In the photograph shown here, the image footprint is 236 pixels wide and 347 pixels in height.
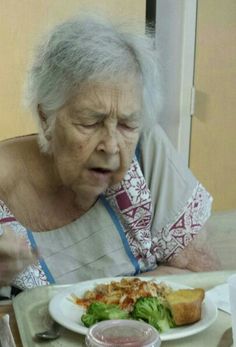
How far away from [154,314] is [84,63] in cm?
63

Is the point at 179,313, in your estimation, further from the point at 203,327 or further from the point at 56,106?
the point at 56,106

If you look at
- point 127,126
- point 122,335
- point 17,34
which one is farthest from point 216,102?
point 122,335

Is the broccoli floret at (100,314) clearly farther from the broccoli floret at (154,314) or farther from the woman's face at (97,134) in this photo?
the woman's face at (97,134)

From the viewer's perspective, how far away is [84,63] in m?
1.44

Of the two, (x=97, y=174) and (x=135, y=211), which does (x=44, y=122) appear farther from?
(x=135, y=211)

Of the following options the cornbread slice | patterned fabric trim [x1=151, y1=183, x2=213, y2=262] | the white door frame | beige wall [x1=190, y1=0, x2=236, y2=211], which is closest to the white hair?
patterned fabric trim [x1=151, y1=183, x2=213, y2=262]

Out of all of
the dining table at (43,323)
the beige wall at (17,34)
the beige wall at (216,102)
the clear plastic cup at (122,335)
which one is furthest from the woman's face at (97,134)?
the beige wall at (216,102)

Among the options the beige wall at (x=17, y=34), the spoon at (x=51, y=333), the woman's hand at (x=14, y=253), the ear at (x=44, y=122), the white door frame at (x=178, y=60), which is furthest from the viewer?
the white door frame at (x=178, y=60)

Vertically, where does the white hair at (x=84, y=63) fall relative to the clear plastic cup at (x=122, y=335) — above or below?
above

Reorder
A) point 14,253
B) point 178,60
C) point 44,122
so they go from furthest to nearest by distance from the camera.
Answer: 1. point 178,60
2. point 44,122
3. point 14,253

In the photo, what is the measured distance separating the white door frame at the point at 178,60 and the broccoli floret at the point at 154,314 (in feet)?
6.11

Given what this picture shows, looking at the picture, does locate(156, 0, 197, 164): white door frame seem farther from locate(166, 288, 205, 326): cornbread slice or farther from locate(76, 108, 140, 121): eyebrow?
locate(166, 288, 205, 326): cornbread slice

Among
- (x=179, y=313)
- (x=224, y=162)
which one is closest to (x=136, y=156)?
(x=179, y=313)

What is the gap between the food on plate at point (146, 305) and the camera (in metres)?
1.08
